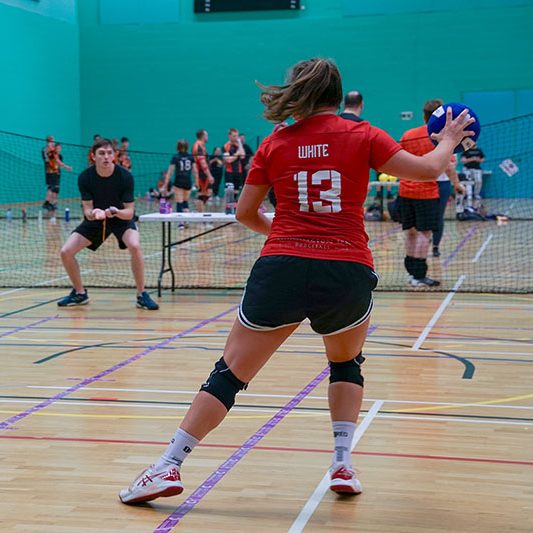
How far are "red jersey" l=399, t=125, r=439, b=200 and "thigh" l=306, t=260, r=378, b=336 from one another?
627cm

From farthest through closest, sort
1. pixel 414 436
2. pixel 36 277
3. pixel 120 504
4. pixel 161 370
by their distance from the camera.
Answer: pixel 36 277
pixel 161 370
pixel 414 436
pixel 120 504

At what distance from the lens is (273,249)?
3549mm

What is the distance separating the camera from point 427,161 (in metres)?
3.44

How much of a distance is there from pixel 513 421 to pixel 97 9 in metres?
24.7

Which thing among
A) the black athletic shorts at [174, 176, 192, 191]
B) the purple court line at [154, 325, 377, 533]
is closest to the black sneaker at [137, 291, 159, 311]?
the purple court line at [154, 325, 377, 533]

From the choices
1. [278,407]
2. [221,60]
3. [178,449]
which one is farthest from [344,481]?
[221,60]

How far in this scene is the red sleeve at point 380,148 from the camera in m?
3.46

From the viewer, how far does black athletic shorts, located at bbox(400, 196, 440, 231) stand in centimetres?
996

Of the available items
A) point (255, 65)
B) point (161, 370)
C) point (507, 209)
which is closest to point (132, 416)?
point (161, 370)

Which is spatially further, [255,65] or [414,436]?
[255,65]

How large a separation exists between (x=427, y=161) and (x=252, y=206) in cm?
68

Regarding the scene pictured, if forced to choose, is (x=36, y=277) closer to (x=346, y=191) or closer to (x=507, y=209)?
(x=346, y=191)

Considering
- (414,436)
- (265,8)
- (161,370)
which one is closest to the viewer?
(414,436)

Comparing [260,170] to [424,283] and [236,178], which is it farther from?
[236,178]
